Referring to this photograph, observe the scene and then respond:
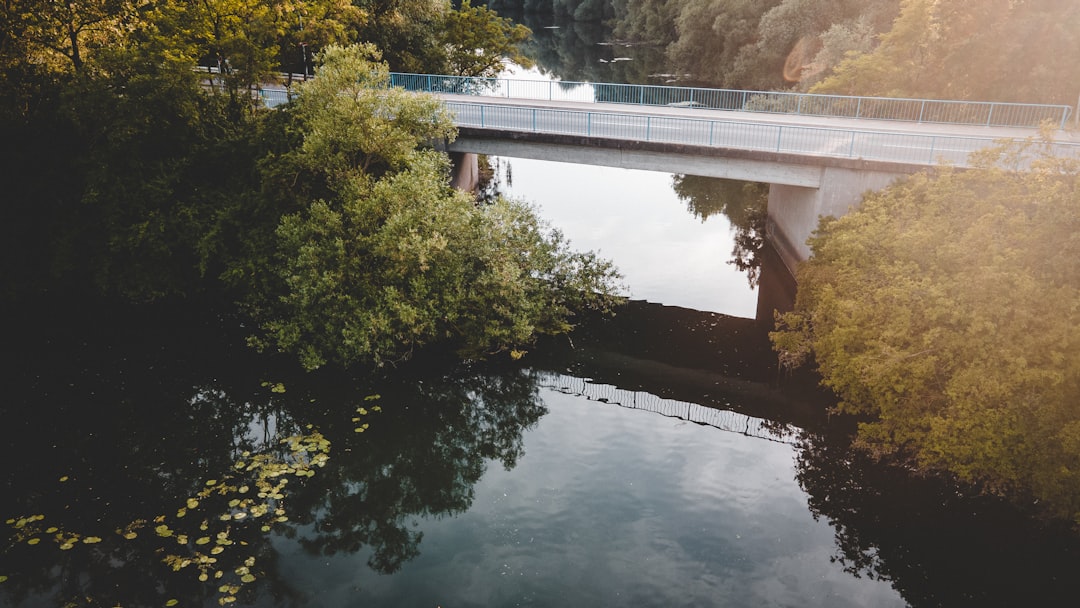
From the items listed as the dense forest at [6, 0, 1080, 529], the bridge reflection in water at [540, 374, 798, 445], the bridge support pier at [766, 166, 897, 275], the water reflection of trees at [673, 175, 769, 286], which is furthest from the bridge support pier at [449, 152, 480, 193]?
the bridge support pier at [766, 166, 897, 275]

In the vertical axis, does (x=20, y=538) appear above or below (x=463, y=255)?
below

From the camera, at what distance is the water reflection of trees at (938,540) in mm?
13234

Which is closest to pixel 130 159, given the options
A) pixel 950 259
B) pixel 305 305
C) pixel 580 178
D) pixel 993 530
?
pixel 305 305

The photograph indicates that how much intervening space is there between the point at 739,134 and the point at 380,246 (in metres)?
13.6

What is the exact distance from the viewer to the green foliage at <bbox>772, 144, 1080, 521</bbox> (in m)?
13.8

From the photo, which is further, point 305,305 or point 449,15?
point 449,15

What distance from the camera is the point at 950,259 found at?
1588 centimetres

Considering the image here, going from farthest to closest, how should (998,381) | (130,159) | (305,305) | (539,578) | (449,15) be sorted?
(449,15) → (130,159) → (305,305) → (998,381) → (539,578)

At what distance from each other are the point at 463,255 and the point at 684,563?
10599 mm

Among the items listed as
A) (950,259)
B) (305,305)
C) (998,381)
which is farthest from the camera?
(305,305)

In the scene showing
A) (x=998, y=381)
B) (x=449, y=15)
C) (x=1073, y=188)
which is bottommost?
(x=998, y=381)

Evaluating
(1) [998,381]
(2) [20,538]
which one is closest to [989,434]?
(1) [998,381]

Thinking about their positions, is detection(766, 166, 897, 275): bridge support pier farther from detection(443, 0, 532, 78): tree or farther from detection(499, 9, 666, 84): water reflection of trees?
detection(499, 9, 666, 84): water reflection of trees

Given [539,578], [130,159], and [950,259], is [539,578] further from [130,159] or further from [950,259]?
[130,159]
